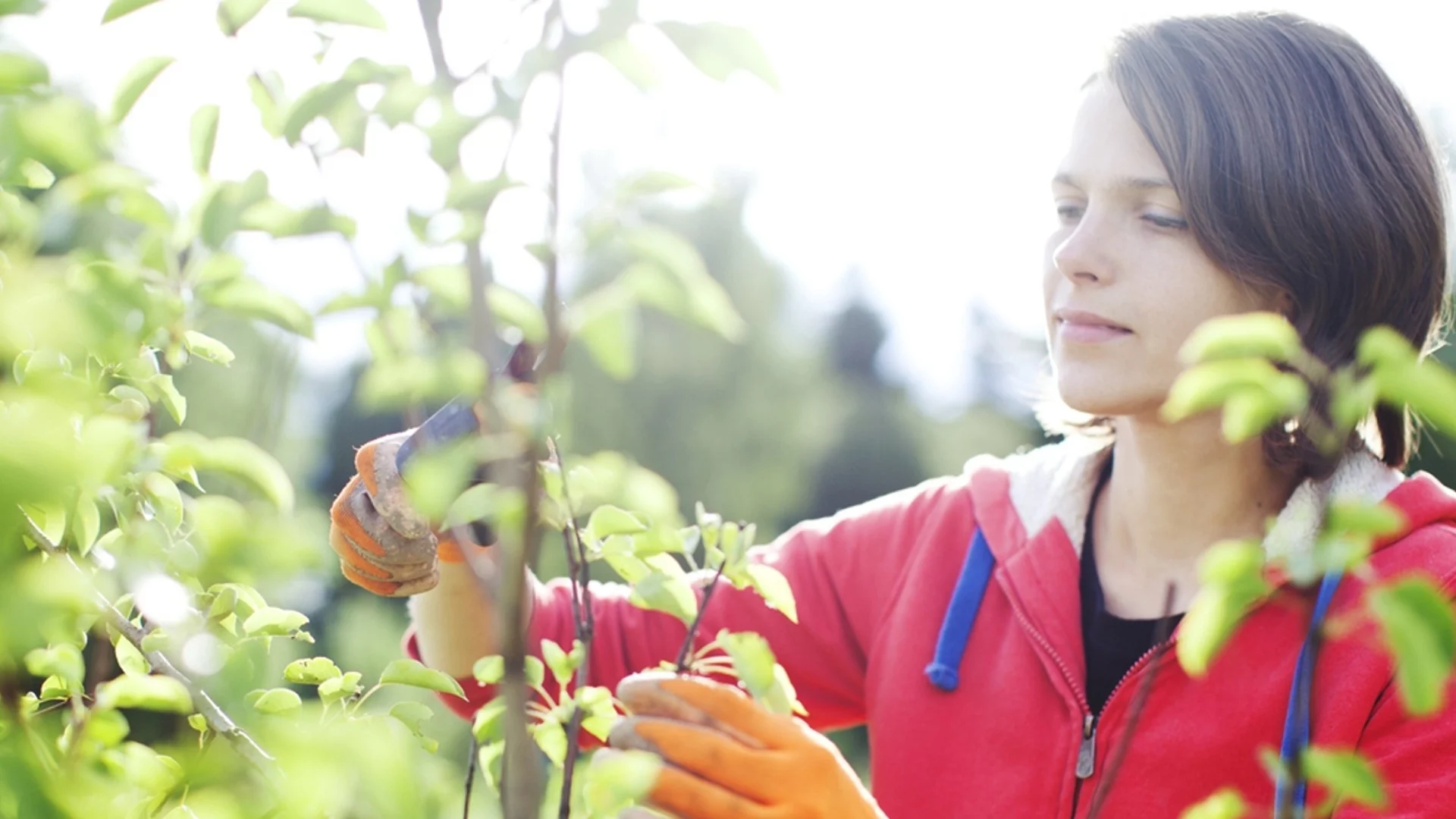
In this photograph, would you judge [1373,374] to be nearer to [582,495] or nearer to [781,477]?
[582,495]

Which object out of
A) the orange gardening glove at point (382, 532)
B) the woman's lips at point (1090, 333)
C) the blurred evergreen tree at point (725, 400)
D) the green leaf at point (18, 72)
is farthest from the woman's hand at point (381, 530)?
the blurred evergreen tree at point (725, 400)

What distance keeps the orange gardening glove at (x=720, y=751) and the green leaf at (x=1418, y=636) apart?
485mm

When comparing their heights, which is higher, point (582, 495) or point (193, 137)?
point (193, 137)

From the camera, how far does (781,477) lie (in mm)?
14680

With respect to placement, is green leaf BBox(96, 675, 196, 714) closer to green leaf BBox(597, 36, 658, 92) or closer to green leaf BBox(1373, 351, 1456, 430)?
green leaf BBox(597, 36, 658, 92)

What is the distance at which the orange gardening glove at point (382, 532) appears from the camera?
1.26m

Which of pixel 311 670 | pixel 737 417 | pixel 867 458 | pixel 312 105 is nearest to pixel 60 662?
pixel 311 670

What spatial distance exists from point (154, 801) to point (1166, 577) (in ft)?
4.42

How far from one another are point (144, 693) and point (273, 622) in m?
0.18

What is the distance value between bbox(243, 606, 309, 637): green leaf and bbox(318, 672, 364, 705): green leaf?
2.0 inches

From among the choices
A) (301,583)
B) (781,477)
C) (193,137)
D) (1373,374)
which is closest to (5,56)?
(193,137)

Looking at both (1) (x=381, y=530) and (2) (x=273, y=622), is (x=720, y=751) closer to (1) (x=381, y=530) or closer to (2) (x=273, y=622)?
(2) (x=273, y=622)

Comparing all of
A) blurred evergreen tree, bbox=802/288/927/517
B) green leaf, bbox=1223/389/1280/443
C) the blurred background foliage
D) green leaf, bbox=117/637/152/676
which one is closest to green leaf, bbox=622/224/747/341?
green leaf, bbox=1223/389/1280/443

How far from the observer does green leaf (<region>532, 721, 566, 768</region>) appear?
89 cm
